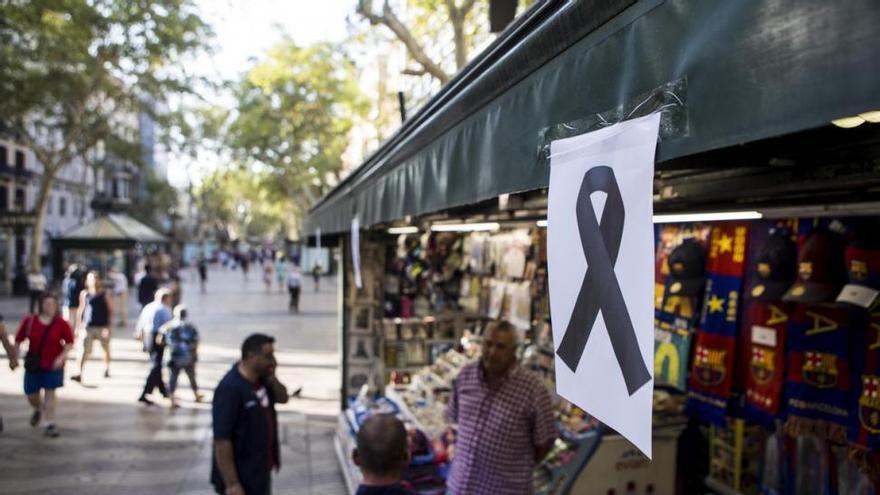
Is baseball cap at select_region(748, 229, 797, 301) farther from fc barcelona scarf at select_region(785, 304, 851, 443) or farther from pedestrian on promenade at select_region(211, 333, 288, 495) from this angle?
pedestrian on promenade at select_region(211, 333, 288, 495)

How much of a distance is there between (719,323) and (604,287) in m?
3.58

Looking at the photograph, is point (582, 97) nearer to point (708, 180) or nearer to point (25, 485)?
point (708, 180)

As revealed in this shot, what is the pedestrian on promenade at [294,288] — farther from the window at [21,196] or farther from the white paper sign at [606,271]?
the window at [21,196]

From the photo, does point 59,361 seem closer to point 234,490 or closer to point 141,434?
point 141,434

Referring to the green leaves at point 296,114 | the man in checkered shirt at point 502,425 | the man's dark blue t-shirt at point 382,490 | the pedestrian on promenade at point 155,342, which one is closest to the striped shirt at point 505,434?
the man in checkered shirt at point 502,425

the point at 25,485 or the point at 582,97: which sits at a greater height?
the point at 582,97

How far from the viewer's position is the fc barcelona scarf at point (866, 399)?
3467 millimetres

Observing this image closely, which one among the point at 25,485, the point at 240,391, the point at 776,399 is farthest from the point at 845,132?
the point at 25,485

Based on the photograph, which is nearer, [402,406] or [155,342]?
[402,406]

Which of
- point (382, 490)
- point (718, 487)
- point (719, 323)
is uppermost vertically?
point (719, 323)

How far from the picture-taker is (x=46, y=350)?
773 cm

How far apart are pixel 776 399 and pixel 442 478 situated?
A: 2.61 m

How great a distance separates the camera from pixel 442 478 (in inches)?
215

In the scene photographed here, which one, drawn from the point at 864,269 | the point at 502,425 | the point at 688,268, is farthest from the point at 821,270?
the point at 502,425
